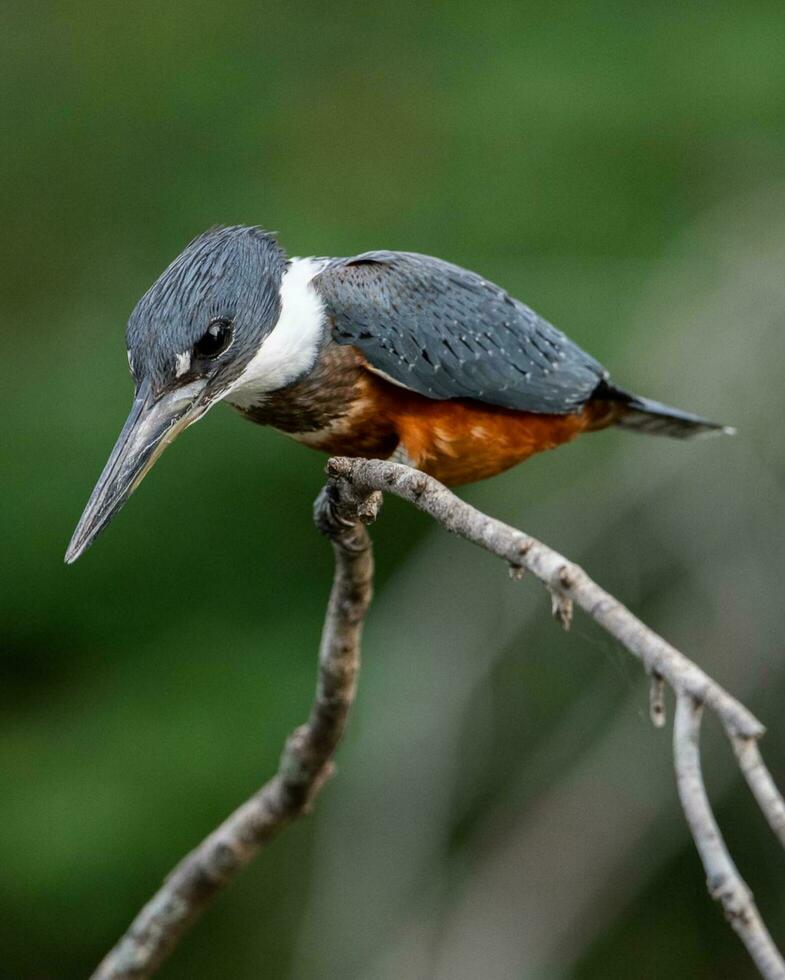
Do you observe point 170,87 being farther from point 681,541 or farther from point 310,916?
point 310,916

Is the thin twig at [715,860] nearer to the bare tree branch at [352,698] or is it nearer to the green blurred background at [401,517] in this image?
the bare tree branch at [352,698]

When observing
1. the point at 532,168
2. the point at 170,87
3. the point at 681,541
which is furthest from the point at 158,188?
the point at 681,541

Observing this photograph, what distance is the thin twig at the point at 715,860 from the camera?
756 mm

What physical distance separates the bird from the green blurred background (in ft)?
1.55

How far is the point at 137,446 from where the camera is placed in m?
1.89

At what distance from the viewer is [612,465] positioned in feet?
9.97

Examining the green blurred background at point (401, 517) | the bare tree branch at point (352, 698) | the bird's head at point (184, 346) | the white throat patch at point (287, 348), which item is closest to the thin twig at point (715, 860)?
the bare tree branch at point (352, 698)

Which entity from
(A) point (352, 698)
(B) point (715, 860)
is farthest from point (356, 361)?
(B) point (715, 860)

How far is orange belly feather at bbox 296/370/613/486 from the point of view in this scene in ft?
7.28

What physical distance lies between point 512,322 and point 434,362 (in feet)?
0.93

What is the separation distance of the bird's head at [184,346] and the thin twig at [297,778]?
0.26m

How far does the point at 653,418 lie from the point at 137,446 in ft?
3.62

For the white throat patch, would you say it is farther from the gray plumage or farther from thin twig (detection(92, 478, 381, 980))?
thin twig (detection(92, 478, 381, 980))

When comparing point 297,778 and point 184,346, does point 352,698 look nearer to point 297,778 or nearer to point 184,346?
point 297,778
